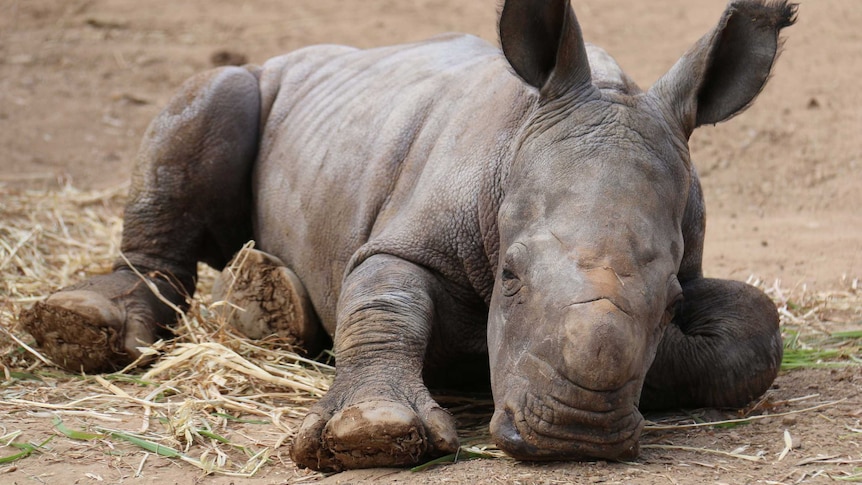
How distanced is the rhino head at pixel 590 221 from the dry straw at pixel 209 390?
38 centimetres

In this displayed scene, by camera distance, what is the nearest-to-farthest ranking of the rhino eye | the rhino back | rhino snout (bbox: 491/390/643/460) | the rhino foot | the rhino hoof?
rhino snout (bbox: 491/390/643/460)
the rhino foot
the rhino eye
the rhino back
the rhino hoof

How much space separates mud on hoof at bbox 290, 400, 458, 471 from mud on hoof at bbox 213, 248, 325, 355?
1.62m

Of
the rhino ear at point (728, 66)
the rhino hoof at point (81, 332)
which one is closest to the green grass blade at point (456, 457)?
the rhino ear at point (728, 66)

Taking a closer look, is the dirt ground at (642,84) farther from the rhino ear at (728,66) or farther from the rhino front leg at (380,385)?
the rhino ear at (728,66)

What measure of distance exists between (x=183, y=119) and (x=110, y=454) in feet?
8.59

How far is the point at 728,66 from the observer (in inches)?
162

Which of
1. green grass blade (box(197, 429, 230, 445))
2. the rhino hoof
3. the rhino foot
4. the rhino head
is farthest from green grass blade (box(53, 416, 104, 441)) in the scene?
the rhino head

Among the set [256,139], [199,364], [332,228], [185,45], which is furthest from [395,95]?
[185,45]

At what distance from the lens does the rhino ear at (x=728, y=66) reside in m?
3.99

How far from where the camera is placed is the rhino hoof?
5141mm

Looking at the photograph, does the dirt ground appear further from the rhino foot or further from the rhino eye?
the rhino eye

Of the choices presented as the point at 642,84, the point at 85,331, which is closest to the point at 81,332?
the point at 85,331

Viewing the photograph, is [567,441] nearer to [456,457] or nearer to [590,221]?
[456,457]

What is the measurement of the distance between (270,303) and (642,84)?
230 inches
